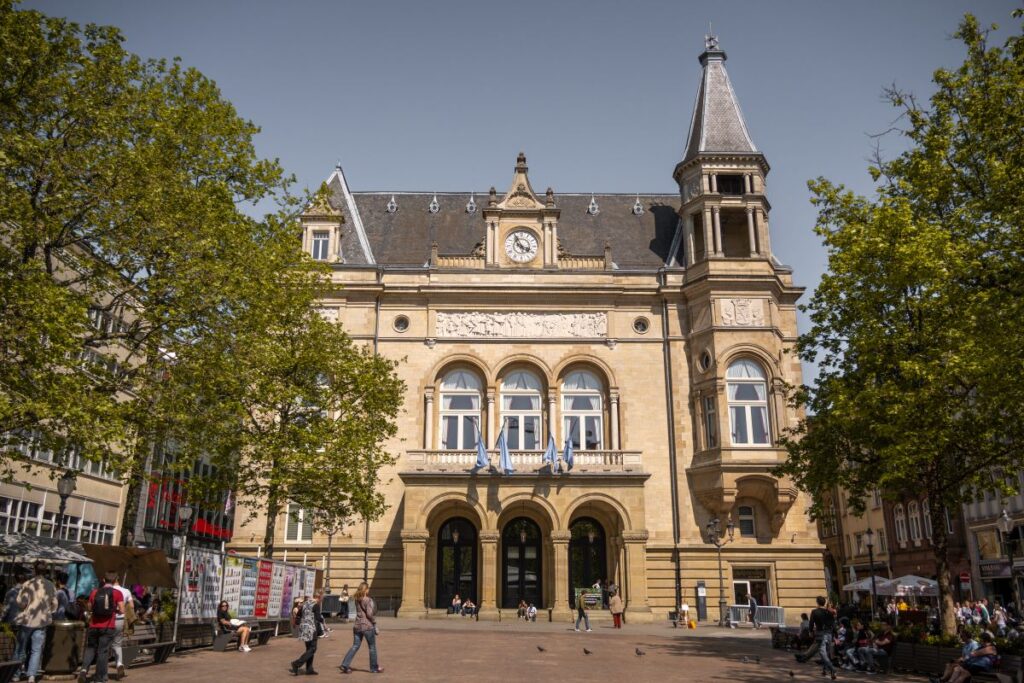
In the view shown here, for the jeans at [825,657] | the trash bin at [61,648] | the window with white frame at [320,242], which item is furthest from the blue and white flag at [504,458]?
the trash bin at [61,648]

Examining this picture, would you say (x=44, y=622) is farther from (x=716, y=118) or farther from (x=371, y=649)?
(x=716, y=118)

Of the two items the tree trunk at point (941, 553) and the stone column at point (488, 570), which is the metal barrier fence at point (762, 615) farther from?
the tree trunk at point (941, 553)

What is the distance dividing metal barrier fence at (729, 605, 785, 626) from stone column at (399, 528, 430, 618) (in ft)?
43.2

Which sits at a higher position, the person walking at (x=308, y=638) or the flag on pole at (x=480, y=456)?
the flag on pole at (x=480, y=456)

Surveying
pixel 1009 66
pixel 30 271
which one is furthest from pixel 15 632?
pixel 1009 66

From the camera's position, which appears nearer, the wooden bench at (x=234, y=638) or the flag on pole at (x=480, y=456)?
the wooden bench at (x=234, y=638)

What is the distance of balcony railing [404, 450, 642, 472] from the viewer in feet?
124

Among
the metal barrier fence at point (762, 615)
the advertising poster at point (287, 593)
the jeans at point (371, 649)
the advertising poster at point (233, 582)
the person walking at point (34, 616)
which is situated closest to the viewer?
the person walking at point (34, 616)

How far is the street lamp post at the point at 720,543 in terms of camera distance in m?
37.0

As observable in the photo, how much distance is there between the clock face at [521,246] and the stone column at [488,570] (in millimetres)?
14281

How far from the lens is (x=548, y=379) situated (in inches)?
1629

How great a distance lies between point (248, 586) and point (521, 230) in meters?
24.9

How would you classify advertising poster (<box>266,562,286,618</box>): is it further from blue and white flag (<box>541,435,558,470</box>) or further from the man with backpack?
blue and white flag (<box>541,435,558,470</box>)

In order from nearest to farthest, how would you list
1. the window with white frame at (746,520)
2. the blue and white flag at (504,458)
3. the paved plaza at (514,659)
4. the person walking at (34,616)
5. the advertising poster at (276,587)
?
1. the person walking at (34,616)
2. the paved plaza at (514,659)
3. the advertising poster at (276,587)
4. the blue and white flag at (504,458)
5. the window with white frame at (746,520)
